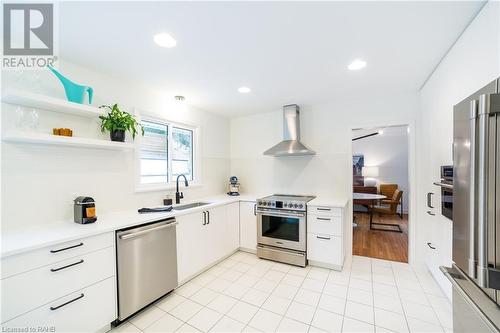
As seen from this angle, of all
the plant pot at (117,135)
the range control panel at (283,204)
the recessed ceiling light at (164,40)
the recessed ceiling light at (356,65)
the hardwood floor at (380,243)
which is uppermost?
the recessed ceiling light at (356,65)

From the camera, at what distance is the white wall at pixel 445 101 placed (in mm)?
1293

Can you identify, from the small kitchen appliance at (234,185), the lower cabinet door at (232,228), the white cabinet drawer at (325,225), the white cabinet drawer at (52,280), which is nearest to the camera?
the white cabinet drawer at (52,280)

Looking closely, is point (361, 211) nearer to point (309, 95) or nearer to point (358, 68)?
point (309, 95)

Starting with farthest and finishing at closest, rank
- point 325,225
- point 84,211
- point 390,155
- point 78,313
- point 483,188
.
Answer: point 390,155 < point 325,225 < point 84,211 < point 78,313 < point 483,188

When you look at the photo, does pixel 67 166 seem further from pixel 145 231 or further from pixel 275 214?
pixel 275 214

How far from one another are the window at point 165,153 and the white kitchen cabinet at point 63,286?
1105mm

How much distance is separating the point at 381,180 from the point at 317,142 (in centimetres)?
436

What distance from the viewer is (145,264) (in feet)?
6.24

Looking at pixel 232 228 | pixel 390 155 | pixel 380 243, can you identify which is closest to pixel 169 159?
pixel 232 228

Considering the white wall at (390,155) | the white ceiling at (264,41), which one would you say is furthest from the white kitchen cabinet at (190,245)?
the white wall at (390,155)

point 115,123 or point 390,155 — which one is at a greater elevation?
point 115,123

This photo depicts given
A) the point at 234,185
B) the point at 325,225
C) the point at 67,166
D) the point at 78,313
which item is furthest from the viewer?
the point at 234,185

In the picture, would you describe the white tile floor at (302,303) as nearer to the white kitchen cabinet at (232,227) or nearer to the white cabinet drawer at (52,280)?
the white kitchen cabinet at (232,227)

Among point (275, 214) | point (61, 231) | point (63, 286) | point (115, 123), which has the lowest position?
point (63, 286)
